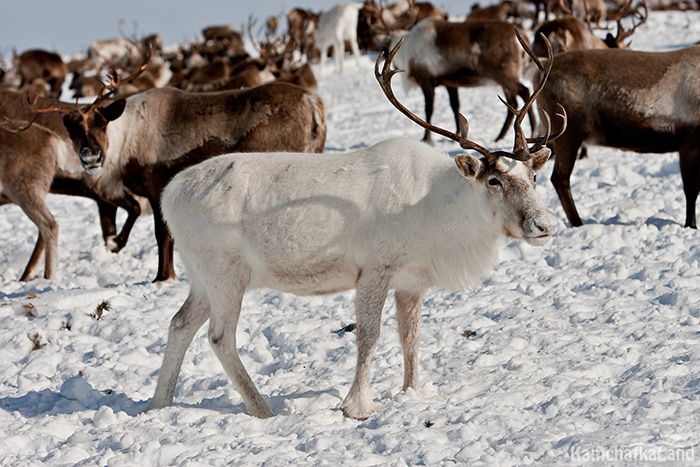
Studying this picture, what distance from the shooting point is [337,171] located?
393 cm

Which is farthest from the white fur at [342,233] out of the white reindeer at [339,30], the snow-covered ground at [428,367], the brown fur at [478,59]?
the white reindeer at [339,30]

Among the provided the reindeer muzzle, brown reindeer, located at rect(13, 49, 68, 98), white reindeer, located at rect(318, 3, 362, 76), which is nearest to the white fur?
the reindeer muzzle

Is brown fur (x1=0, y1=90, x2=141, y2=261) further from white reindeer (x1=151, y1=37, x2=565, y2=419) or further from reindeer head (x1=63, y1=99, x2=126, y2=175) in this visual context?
white reindeer (x1=151, y1=37, x2=565, y2=419)

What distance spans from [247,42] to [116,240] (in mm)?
23619

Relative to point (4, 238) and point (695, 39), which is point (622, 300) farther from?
point (695, 39)

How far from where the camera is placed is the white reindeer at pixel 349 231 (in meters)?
3.71

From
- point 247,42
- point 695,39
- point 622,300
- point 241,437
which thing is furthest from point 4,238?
point 247,42

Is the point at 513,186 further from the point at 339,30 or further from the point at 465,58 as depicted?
the point at 339,30

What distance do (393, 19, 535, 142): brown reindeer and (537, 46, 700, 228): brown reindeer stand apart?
2.82m

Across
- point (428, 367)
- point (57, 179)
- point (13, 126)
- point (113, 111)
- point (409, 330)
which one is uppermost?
point (113, 111)

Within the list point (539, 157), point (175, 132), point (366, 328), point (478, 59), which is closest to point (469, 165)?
point (539, 157)

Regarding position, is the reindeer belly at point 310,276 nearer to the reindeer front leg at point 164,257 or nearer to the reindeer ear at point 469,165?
the reindeer ear at point 469,165

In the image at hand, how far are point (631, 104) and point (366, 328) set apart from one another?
12.5ft

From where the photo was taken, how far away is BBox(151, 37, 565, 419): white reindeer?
146 inches
